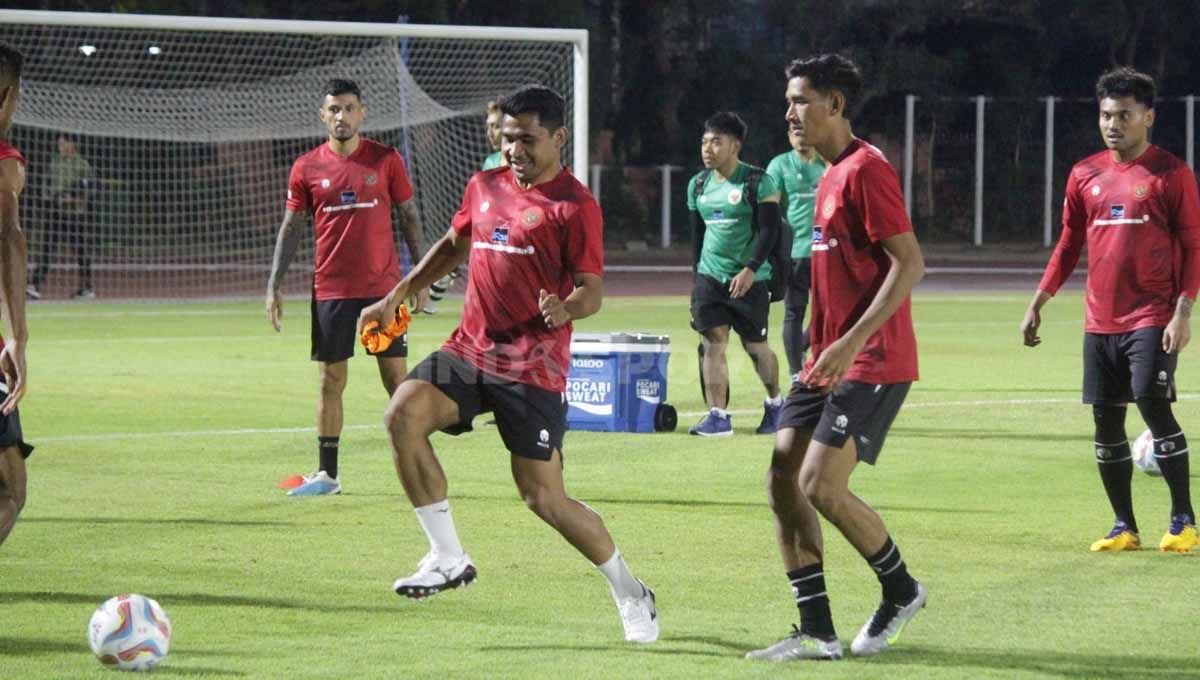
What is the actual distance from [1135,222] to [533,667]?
390 cm

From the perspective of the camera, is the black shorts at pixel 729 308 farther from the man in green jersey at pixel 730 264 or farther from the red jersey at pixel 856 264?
the red jersey at pixel 856 264

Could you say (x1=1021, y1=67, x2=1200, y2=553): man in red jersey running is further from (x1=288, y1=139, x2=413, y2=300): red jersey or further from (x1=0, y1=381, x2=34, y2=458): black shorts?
(x1=0, y1=381, x2=34, y2=458): black shorts

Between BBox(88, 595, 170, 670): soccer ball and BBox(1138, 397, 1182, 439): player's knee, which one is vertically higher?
BBox(1138, 397, 1182, 439): player's knee

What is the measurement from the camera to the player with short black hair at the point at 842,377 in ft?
21.4

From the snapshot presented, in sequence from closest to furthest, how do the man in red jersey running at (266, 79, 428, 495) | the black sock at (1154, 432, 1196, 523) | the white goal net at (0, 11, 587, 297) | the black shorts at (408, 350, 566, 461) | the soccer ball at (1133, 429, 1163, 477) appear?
the black shorts at (408, 350, 566, 461) → the black sock at (1154, 432, 1196, 523) → the man in red jersey running at (266, 79, 428, 495) → the soccer ball at (1133, 429, 1163, 477) → the white goal net at (0, 11, 587, 297)

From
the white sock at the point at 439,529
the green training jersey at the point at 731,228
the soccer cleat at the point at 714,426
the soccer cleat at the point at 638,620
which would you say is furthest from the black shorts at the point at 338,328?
the soccer cleat at the point at 638,620

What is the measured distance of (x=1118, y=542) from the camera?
890 cm

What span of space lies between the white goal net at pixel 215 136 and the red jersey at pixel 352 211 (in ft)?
36.9

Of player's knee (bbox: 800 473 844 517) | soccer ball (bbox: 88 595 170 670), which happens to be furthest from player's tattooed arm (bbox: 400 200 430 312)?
player's knee (bbox: 800 473 844 517)

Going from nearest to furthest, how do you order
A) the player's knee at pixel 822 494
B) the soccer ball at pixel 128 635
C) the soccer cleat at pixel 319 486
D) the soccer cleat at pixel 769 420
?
the soccer ball at pixel 128 635
the player's knee at pixel 822 494
the soccer cleat at pixel 319 486
the soccer cleat at pixel 769 420

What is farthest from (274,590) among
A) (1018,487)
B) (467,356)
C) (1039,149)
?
(1039,149)

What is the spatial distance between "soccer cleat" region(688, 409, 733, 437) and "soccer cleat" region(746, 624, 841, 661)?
680 cm

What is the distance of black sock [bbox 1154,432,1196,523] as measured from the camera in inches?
352

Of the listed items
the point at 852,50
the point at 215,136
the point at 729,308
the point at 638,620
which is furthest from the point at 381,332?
the point at 852,50
